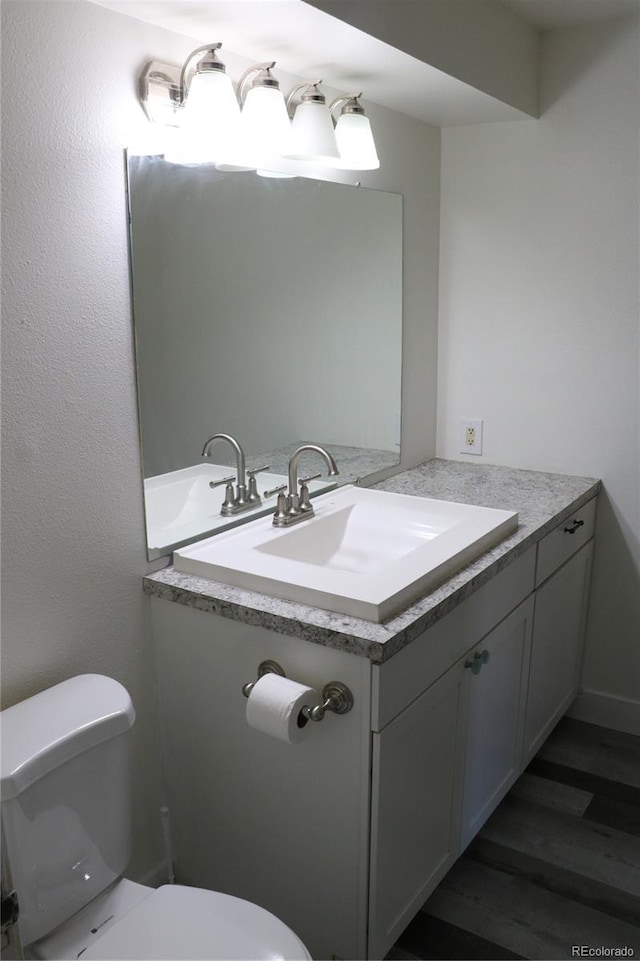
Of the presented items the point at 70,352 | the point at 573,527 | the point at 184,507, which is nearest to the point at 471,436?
the point at 573,527

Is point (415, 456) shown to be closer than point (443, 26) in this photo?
No

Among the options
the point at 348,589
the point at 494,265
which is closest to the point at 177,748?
the point at 348,589

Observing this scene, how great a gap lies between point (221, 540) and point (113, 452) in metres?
0.36

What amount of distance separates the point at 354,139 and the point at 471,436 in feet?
3.56

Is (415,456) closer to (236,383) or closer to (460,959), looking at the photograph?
(236,383)

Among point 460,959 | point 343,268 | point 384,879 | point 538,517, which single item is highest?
point 343,268

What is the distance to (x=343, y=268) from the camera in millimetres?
2248

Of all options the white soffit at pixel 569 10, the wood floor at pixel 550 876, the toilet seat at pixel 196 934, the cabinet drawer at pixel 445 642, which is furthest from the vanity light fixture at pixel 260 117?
the wood floor at pixel 550 876

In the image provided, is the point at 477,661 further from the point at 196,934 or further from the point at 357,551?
the point at 196,934

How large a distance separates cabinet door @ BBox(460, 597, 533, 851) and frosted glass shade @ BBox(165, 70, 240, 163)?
122cm

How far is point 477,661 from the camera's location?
1.76 meters

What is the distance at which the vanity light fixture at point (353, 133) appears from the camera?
1.90 metres

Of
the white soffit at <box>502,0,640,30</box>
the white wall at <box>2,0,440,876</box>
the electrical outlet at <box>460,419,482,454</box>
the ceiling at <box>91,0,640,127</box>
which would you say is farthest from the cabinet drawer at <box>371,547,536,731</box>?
the white soffit at <box>502,0,640,30</box>

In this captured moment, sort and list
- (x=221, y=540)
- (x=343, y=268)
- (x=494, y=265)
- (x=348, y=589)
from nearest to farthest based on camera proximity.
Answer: (x=348, y=589) → (x=221, y=540) → (x=343, y=268) → (x=494, y=265)
